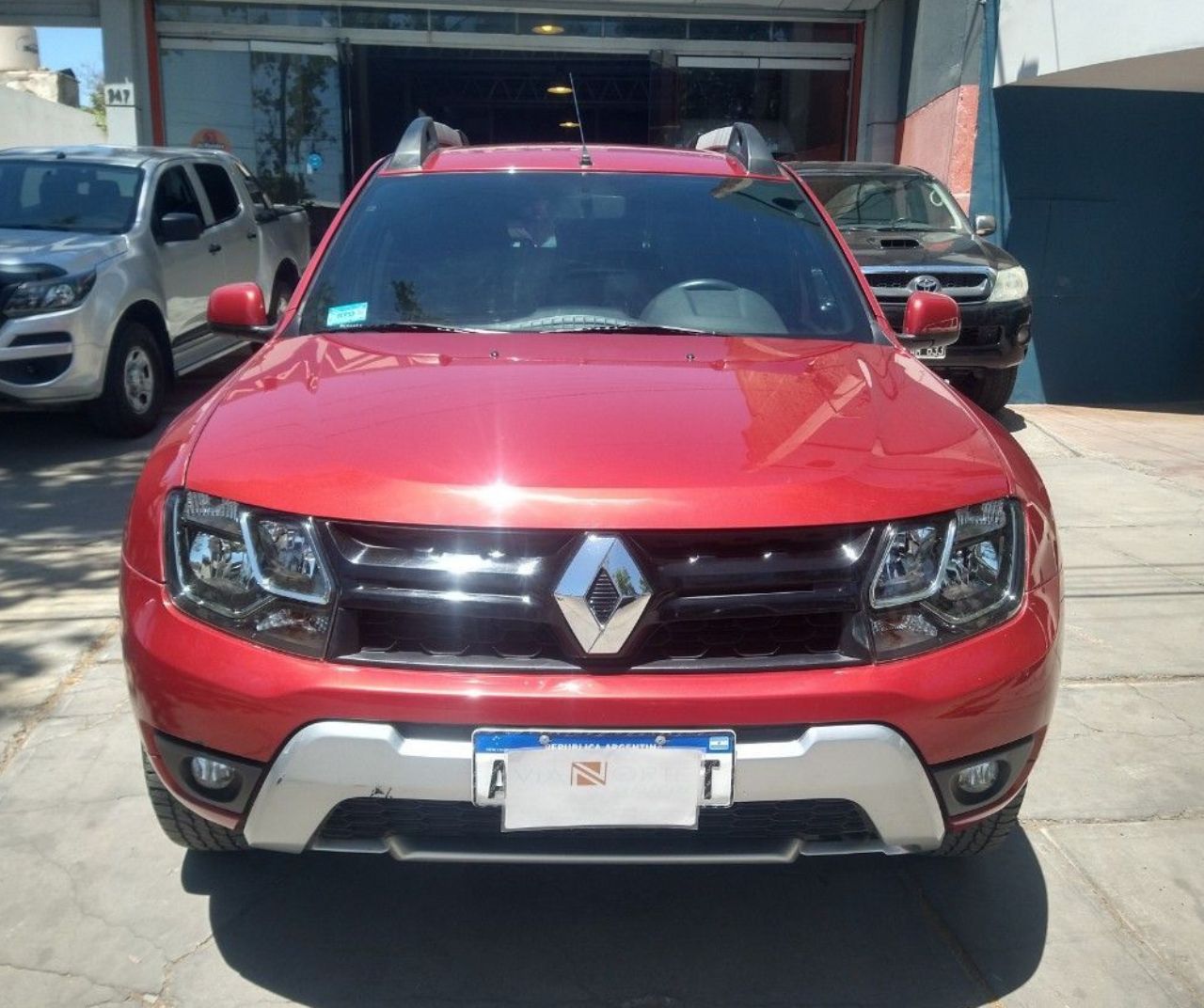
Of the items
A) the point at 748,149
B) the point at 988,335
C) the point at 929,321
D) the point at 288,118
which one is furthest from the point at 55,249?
the point at 288,118

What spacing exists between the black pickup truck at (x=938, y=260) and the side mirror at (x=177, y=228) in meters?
4.17

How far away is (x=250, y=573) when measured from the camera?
2.19 meters

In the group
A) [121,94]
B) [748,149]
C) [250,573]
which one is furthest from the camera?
[121,94]

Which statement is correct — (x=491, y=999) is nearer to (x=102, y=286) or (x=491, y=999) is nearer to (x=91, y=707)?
(x=91, y=707)

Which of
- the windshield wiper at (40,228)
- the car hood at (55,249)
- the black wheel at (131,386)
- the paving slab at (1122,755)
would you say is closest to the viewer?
the paving slab at (1122,755)

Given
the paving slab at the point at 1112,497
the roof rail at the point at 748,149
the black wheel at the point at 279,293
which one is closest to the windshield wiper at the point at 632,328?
the roof rail at the point at 748,149

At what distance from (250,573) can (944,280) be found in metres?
6.39

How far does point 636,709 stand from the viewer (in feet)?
6.81

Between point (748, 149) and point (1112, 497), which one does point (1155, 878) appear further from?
point (1112, 497)

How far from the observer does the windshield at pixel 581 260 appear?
3.24 metres

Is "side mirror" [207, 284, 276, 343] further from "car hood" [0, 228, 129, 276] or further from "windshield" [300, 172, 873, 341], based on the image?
"car hood" [0, 228, 129, 276]

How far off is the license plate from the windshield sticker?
4.89ft

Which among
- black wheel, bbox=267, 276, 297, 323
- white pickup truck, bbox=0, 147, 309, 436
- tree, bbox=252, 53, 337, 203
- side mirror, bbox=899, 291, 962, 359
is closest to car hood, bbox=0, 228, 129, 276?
white pickup truck, bbox=0, 147, 309, 436

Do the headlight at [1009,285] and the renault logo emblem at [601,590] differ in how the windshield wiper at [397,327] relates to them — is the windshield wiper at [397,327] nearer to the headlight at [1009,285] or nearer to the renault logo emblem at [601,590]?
the renault logo emblem at [601,590]
